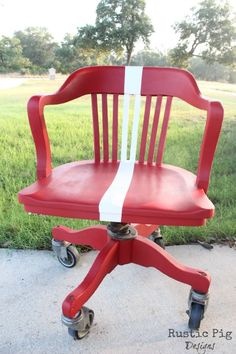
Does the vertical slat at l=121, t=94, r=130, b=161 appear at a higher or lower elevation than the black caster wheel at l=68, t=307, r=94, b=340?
higher

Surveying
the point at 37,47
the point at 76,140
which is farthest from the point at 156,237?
the point at 37,47

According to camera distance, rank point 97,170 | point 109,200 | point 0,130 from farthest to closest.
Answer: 1. point 0,130
2. point 97,170
3. point 109,200

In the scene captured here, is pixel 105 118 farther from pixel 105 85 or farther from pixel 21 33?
pixel 21 33

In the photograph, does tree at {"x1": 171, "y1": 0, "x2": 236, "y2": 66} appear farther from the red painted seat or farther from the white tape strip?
the red painted seat

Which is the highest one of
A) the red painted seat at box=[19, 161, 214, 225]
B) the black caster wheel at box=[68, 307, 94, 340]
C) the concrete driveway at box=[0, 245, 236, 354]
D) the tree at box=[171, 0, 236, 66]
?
the tree at box=[171, 0, 236, 66]

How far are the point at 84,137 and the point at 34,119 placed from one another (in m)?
0.98

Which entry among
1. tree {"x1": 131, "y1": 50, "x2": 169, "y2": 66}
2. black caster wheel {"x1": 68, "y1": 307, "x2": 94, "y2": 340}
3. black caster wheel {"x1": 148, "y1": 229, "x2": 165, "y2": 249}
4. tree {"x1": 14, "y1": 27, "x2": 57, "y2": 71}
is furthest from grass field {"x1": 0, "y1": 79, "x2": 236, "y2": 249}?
black caster wheel {"x1": 68, "y1": 307, "x2": 94, "y2": 340}

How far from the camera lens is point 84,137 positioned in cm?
198

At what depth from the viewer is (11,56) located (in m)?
1.76

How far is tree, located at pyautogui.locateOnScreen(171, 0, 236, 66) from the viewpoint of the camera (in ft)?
Result: 5.31

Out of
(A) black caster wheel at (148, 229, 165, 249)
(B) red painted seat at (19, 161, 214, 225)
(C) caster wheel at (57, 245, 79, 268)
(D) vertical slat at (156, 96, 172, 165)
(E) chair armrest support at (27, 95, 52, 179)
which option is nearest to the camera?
(B) red painted seat at (19, 161, 214, 225)

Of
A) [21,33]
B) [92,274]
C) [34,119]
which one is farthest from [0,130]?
[92,274]

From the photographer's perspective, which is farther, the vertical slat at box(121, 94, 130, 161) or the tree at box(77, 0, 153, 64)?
the tree at box(77, 0, 153, 64)

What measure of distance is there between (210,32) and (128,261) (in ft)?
3.67
